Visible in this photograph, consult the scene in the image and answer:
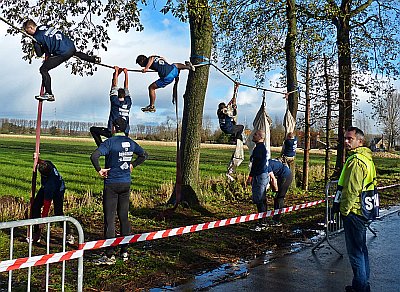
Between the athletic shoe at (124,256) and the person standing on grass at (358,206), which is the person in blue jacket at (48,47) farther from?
the person standing on grass at (358,206)

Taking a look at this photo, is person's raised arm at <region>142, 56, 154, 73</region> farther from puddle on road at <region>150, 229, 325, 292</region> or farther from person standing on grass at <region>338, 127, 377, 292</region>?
person standing on grass at <region>338, 127, 377, 292</region>

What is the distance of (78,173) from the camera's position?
24.0m

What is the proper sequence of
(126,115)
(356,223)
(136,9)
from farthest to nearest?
(136,9) < (126,115) < (356,223)

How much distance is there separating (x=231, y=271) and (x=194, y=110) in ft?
20.1

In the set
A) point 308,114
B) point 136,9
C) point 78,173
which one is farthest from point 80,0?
point 78,173

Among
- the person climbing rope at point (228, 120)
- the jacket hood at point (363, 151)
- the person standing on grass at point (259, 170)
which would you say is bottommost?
Answer: the person standing on grass at point (259, 170)

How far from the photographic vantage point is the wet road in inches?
272

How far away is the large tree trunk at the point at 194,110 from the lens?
12.9 metres

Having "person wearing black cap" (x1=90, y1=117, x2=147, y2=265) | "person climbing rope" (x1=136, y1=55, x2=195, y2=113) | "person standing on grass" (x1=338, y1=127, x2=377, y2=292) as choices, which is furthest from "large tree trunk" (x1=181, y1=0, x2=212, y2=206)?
"person standing on grass" (x1=338, y1=127, x2=377, y2=292)

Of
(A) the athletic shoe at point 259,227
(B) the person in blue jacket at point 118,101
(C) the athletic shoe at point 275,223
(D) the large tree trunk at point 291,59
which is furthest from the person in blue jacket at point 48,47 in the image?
(D) the large tree trunk at point 291,59

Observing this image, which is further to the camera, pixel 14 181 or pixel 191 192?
pixel 14 181

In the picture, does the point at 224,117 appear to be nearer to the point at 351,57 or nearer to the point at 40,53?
the point at 40,53

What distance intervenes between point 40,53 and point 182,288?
12.7 feet

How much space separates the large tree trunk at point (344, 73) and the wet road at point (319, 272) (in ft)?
30.4
